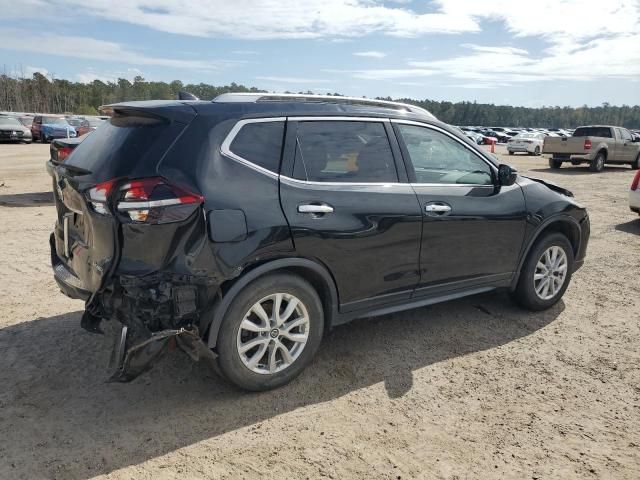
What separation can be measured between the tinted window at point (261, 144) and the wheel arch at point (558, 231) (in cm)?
253

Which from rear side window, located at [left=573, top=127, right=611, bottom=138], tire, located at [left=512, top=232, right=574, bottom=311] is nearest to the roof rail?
tire, located at [left=512, top=232, right=574, bottom=311]

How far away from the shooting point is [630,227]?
9078mm

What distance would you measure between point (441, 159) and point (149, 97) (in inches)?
2167

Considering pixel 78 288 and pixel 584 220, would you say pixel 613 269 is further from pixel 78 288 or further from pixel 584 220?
pixel 78 288

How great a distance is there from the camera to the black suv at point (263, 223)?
2.91 metres

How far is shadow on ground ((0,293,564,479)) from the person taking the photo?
280 centimetres

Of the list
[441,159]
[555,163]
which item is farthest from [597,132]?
[441,159]

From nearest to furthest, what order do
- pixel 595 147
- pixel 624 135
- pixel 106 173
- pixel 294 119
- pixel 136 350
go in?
1. pixel 136 350
2. pixel 106 173
3. pixel 294 119
4. pixel 595 147
5. pixel 624 135

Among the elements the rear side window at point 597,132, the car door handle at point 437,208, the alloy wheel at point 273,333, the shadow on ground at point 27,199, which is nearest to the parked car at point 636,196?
the car door handle at point 437,208

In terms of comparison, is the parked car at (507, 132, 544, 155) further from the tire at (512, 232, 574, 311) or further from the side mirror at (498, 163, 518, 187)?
the side mirror at (498, 163, 518, 187)

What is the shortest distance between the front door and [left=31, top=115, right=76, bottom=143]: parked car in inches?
1175

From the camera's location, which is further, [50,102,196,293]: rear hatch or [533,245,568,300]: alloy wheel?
[533,245,568,300]: alloy wheel

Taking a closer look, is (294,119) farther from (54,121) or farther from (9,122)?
(54,121)

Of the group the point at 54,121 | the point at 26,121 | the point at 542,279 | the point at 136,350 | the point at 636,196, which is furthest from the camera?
the point at 26,121
